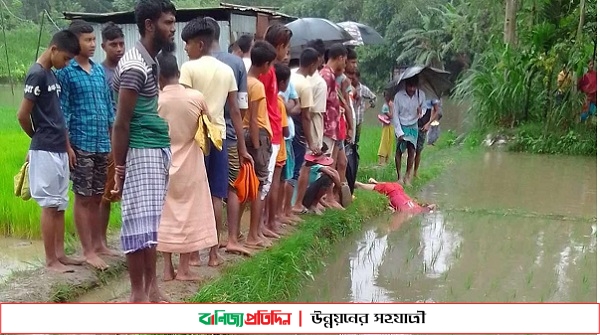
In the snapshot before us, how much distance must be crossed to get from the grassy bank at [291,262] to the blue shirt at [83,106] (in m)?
1.15

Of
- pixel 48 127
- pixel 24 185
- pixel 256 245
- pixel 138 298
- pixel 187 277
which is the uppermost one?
pixel 48 127

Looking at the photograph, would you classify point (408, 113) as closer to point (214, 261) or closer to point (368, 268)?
point (368, 268)

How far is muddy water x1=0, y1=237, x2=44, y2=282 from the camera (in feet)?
15.4

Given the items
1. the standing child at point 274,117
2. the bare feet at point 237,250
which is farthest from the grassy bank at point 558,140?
the bare feet at point 237,250

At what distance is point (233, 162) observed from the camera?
15.6 ft

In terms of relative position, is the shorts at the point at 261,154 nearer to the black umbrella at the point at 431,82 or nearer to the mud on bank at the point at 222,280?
the mud on bank at the point at 222,280

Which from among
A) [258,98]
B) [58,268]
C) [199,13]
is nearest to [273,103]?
[258,98]

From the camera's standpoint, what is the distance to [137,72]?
3391 mm

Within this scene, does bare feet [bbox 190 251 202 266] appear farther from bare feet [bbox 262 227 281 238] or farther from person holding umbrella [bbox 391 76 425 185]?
person holding umbrella [bbox 391 76 425 185]

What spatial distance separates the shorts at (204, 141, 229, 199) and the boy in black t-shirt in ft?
2.81

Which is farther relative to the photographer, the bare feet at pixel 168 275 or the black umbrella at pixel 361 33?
the black umbrella at pixel 361 33

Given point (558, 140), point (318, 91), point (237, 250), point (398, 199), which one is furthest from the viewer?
point (558, 140)

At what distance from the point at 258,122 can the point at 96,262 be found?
1391mm

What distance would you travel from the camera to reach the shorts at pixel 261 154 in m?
4.91
